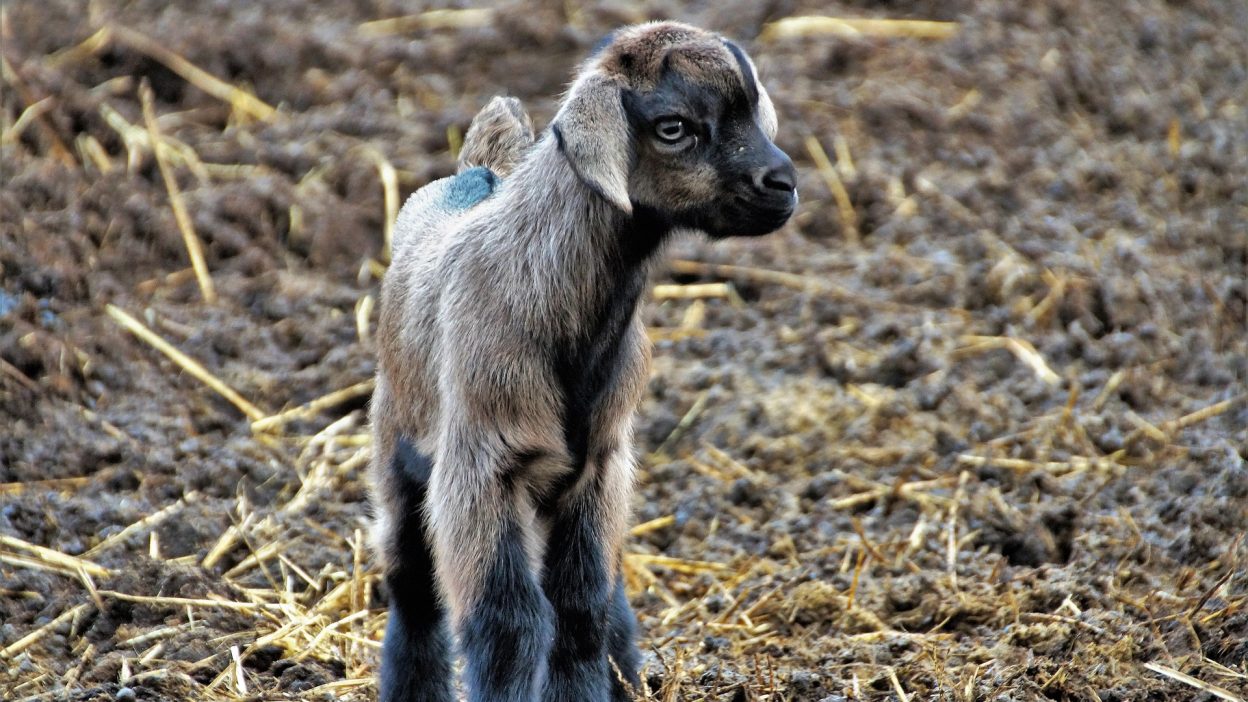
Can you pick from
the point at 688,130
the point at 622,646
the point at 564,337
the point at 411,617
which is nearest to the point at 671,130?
the point at 688,130

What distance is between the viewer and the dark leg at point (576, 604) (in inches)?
208

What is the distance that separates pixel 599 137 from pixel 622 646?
1817 mm

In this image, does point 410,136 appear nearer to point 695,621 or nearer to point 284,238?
point 284,238

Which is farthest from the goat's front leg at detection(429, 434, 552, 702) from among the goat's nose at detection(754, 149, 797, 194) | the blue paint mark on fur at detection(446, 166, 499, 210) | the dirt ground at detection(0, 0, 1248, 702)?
the goat's nose at detection(754, 149, 797, 194)

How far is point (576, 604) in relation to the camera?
5281 millimetres

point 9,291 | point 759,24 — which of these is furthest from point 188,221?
point 759,24

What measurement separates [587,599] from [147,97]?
20.4 ft

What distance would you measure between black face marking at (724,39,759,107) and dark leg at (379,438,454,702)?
64.8 inches

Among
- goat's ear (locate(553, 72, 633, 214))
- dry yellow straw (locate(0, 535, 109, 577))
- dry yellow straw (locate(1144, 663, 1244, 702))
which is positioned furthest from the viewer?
dry yellow straw (locate(0, 535, 109, 577))

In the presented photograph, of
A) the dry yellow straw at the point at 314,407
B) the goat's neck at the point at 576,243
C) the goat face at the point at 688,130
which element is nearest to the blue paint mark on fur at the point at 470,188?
the goat's neck at the point at 576,243

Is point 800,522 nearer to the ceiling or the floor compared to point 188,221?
nearer to the floor

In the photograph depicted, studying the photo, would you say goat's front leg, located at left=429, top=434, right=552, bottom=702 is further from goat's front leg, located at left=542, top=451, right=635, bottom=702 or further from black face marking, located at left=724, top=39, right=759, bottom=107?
black face marking, located at left=724, top=39, right=759, bottom=107

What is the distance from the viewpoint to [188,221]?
9227 mm

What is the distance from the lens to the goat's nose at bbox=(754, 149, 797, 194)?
16.2 feet
